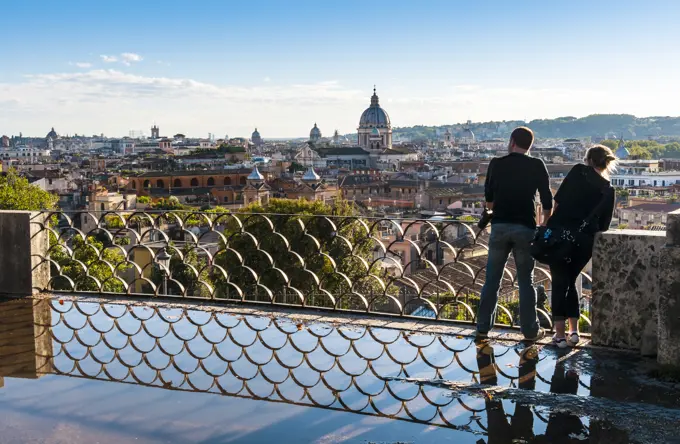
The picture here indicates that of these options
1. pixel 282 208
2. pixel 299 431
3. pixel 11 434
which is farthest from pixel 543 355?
pixel 282 208

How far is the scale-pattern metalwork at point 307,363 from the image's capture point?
2.95 metres

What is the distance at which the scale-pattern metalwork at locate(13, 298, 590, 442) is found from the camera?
9.69 feet

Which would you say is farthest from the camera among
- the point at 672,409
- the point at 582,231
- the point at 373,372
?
the point at 582,231

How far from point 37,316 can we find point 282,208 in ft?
69.0

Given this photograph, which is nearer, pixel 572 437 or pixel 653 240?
pixel 572 437

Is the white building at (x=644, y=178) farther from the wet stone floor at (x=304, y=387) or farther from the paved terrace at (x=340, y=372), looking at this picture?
the wet stone floor at (x=304, y=387)

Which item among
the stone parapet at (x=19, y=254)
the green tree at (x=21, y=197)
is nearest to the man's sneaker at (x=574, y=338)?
the stone parapet at (x=19, y=254)

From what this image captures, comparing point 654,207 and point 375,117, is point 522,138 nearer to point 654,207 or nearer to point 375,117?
point 654,207

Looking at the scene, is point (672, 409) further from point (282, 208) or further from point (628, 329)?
point (282, 208)

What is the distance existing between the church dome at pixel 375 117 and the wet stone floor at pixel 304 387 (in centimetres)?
14078

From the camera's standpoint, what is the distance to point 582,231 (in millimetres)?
3633

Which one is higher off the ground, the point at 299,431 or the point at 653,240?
the point at 653,240

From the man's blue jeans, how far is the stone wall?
28 cm

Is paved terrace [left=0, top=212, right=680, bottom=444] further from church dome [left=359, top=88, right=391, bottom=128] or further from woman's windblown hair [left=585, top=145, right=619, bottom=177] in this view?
church dome [left=359, top=88, right=391, bottom=128]
